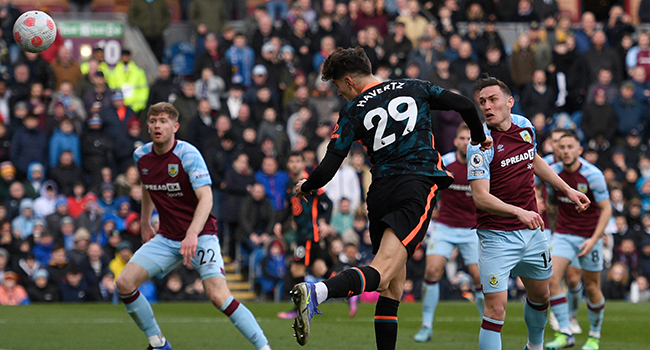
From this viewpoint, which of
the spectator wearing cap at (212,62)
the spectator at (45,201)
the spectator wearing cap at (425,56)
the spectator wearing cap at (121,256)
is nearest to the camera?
the spectator wearing cap at (121,256)

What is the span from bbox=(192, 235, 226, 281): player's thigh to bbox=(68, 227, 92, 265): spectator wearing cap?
7713 millimetres

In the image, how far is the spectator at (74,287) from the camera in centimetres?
1520

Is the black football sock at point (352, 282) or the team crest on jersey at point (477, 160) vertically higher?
the team crest on jersey at point (477, 160)

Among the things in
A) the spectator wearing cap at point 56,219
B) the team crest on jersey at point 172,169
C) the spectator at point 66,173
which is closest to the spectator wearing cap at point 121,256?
the spectator wearing cap at point 56,219

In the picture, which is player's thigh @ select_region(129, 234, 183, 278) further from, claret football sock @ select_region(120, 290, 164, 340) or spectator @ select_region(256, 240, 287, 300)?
spectator @ select_region(256, 240, 287, 300)

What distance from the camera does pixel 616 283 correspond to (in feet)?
53.6

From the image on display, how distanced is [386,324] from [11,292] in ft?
33.2

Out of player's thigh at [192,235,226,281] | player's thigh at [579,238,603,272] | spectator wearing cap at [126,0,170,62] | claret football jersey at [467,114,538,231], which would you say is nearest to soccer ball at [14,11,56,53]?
player's thigh at [192,235,226,281]

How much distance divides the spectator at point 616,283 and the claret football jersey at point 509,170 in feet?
31.7

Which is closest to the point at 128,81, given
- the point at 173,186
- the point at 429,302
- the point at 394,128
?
the point at 429,302

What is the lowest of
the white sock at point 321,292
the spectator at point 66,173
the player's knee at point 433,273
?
the player's knee at point 433,273

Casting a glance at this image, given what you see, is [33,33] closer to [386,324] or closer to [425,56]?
[386,324]

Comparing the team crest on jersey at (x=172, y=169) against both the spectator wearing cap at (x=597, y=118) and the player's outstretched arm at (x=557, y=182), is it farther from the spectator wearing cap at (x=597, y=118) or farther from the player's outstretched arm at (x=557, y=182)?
the spectator wearing cap at (x=597, y=118)

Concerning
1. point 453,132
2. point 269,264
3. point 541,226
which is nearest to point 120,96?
point 269,264
